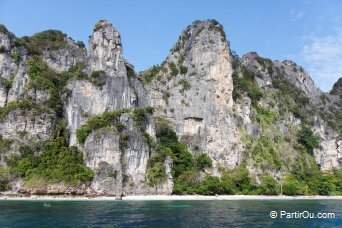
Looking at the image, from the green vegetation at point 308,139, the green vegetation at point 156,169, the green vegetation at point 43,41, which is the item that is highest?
the green vegetation at point 43,41

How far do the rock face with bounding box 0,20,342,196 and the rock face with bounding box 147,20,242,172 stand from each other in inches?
7.4

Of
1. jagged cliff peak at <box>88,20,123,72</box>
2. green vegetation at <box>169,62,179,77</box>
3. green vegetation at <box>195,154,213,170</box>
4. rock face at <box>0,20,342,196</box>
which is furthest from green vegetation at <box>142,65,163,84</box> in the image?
green vegetation at <box>195,154,213,170</box>

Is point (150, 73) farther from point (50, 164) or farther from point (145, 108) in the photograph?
point (50, 164)

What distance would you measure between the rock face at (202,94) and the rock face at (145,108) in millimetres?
188

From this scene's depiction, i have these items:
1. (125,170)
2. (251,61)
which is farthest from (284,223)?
(251,61)

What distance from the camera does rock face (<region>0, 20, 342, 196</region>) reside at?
55.2 meters

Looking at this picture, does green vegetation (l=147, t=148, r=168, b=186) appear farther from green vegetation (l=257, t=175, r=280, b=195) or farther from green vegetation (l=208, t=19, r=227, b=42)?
green vegetation (l=208, t=19, r=227, b=42)

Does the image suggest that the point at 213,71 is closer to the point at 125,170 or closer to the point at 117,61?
the point at 117,61

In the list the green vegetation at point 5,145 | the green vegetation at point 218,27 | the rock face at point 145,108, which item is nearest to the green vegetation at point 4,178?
the rock face at point 145,108

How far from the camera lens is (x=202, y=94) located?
2798 inches

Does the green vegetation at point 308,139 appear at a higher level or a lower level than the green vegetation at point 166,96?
lower

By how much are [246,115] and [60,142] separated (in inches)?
1431

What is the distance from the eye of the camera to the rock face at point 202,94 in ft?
222

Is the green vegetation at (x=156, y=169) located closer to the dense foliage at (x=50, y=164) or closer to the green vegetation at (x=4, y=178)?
the dense foliage at (x=50, y=164)
